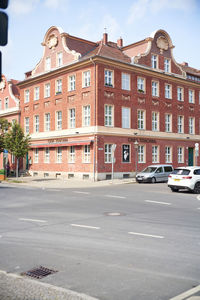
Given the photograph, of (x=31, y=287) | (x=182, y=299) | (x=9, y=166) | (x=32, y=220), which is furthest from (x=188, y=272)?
(x=9, y=166)

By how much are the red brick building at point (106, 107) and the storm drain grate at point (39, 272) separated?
25.1 meters

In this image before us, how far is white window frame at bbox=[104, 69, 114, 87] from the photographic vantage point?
3247cm

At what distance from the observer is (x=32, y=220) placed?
10.7 meters

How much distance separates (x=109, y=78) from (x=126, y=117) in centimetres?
412

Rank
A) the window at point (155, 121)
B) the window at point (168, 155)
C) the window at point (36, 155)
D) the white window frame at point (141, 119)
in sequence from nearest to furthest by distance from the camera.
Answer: the white window frame at point (141, 119) → the window at point (155, 121) → the window at point (168, 155) → the window at point (36, 155)

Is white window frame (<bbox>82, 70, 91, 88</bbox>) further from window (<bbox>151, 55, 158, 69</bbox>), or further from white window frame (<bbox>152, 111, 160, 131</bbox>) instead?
white window frame (<bbox>152, 111, 160, 131</bbox>)

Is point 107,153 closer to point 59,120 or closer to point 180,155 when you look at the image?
point 59,120

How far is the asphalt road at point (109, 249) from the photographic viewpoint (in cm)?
509

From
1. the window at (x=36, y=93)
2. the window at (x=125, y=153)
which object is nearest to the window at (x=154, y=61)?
the window at (x=125, y=153)

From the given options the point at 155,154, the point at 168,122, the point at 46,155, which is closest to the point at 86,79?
the point at 46,155

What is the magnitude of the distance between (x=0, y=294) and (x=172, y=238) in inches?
181

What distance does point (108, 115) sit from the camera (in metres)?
32.6

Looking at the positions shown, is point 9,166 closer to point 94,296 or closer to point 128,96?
point 128,96

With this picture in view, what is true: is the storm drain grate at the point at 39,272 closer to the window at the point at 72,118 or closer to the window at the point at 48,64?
the window at the point at 72,118
